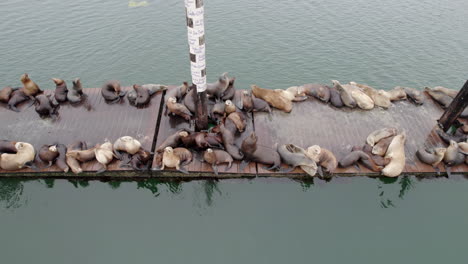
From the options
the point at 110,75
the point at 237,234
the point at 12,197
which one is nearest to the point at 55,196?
the point at 12,197

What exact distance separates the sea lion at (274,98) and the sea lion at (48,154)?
466 cm

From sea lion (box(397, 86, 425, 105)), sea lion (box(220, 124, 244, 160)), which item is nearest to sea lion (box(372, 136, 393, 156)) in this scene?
sea lion (box(397, 86, 425, 105))

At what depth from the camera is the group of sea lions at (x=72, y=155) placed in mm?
6248

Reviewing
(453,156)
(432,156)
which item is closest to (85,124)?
(432,156)

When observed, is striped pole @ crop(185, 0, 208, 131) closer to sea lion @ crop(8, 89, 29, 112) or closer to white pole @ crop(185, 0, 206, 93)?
white pole @ crop(185, 0, 206, 93)

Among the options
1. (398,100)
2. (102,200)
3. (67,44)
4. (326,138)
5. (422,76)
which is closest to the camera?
(102,200)

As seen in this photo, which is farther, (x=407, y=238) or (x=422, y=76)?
(x=422, y=76)

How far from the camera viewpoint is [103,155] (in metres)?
6.29

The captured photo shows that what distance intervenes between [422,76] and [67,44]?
1329 centimetres

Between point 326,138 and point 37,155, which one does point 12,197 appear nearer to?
point 37,155

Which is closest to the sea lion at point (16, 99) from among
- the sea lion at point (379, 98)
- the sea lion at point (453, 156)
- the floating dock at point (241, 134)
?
the floating dock at point (241, 134)

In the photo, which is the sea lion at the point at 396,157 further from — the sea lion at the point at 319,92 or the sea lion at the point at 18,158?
the sea lion at the point at 18,158

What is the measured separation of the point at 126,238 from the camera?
582cm

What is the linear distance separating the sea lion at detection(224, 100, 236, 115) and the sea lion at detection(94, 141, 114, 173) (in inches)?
106
